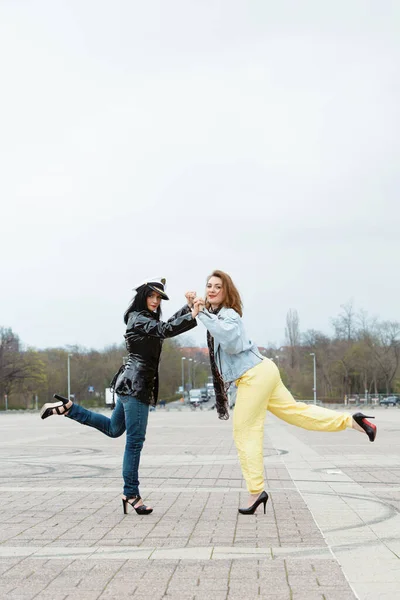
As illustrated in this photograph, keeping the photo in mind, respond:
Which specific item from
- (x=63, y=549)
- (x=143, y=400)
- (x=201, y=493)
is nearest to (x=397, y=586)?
(x=63, y=549)

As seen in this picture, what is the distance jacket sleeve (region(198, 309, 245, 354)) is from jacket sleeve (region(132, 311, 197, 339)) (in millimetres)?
158

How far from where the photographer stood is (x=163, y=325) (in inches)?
251

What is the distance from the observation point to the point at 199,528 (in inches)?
227

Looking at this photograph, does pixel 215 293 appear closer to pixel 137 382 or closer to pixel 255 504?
pixel 137 382

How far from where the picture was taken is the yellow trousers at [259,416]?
20.0 ft

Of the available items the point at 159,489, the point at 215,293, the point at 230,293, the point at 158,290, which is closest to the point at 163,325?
the point at 158,290

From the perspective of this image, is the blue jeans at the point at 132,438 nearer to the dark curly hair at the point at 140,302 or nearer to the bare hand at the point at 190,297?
the dark curly hair at the point at 140,302

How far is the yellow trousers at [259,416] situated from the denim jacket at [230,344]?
0.24 feet

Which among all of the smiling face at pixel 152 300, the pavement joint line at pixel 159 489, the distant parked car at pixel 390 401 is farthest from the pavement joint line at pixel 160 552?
the distant parked car at pixel 390 401

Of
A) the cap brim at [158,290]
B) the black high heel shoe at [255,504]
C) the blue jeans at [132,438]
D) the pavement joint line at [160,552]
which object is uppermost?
the cap brim at [158,290]

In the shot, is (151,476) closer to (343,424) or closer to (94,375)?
(343,424)

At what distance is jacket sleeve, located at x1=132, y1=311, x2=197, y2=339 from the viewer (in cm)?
621

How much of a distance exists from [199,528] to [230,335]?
1388 mm

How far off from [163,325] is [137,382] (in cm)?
51
